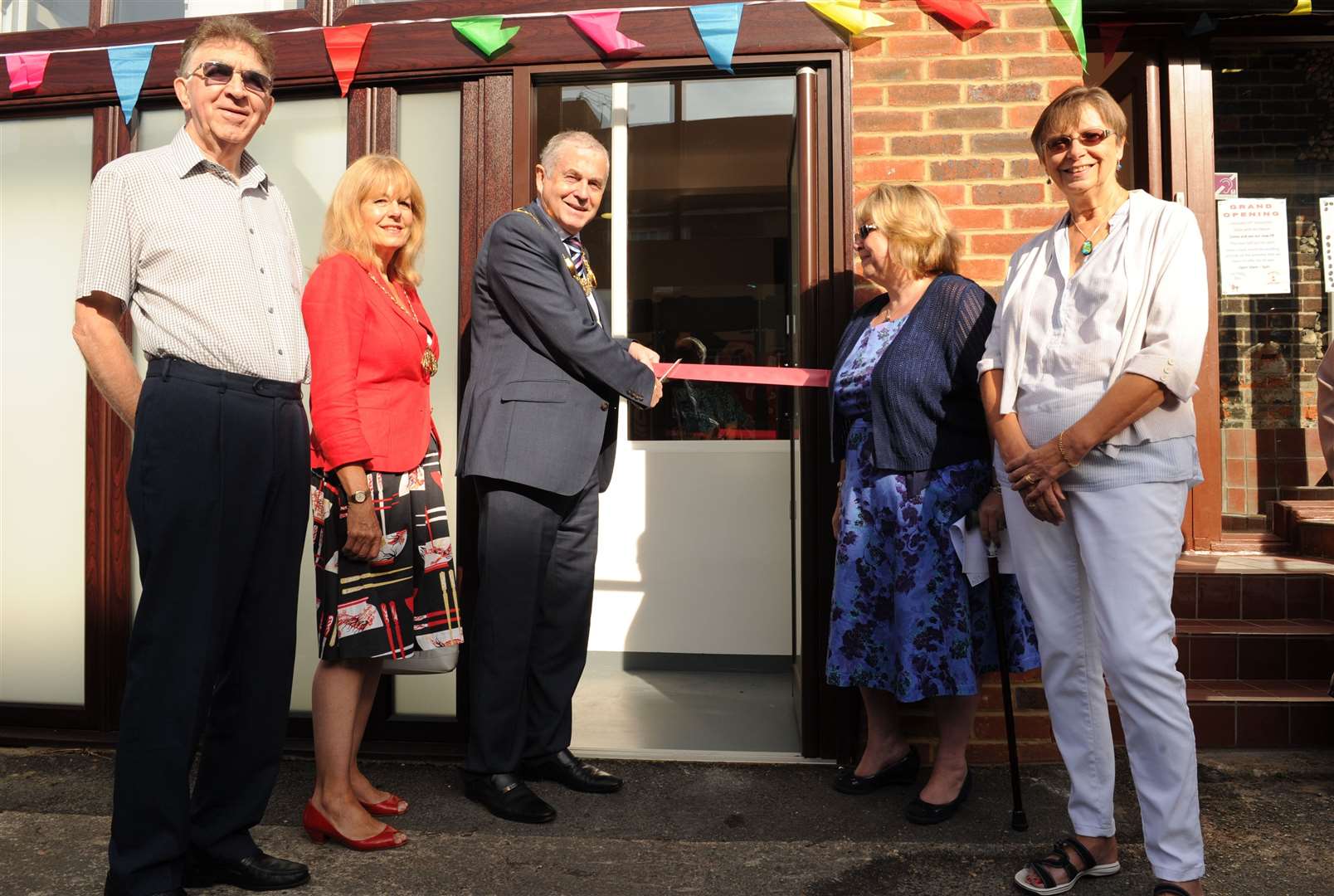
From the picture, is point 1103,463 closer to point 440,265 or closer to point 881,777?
point 881,777

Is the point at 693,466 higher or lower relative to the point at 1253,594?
higher

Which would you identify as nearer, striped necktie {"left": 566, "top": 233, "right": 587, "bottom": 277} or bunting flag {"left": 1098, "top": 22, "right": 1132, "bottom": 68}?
striped necktie {"left": 566, "top": 233, "right": 587, "bottom": 277}

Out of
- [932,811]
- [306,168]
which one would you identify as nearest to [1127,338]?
[932,811]

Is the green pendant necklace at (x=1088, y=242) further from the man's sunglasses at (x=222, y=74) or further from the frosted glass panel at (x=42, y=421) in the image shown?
the frosted glass panel at (x=42, y=421)

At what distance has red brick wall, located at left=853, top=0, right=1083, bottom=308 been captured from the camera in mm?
3256

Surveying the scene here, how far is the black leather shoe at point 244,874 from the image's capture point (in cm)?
235

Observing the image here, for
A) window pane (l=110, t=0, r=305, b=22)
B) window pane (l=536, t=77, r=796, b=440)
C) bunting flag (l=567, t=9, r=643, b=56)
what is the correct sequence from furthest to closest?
window pane (l=536, t=77, r=796, b=440) < window pane (l=110, t=0, r=305, b=22) < bunting flag (l=567, t=9, r=643, b=56)

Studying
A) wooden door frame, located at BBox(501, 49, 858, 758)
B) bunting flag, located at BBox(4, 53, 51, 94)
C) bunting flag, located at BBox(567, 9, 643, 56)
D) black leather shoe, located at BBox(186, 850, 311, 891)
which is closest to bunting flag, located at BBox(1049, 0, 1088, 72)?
wooden door frame, located at BBox(501, 49, 858, 758)

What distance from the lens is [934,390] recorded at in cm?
282

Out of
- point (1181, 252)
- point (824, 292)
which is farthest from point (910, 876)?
point (824, 292)

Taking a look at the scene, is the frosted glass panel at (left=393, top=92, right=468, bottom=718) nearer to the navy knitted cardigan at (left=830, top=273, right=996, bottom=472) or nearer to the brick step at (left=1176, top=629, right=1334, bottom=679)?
the navy knitted cardigan at (left=830, top=273, right=996, bottom=472)

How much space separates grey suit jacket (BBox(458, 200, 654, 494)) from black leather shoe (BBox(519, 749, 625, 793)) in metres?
0.91

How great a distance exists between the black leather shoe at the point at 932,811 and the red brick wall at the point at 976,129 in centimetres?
41

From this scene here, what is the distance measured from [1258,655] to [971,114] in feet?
7.43
